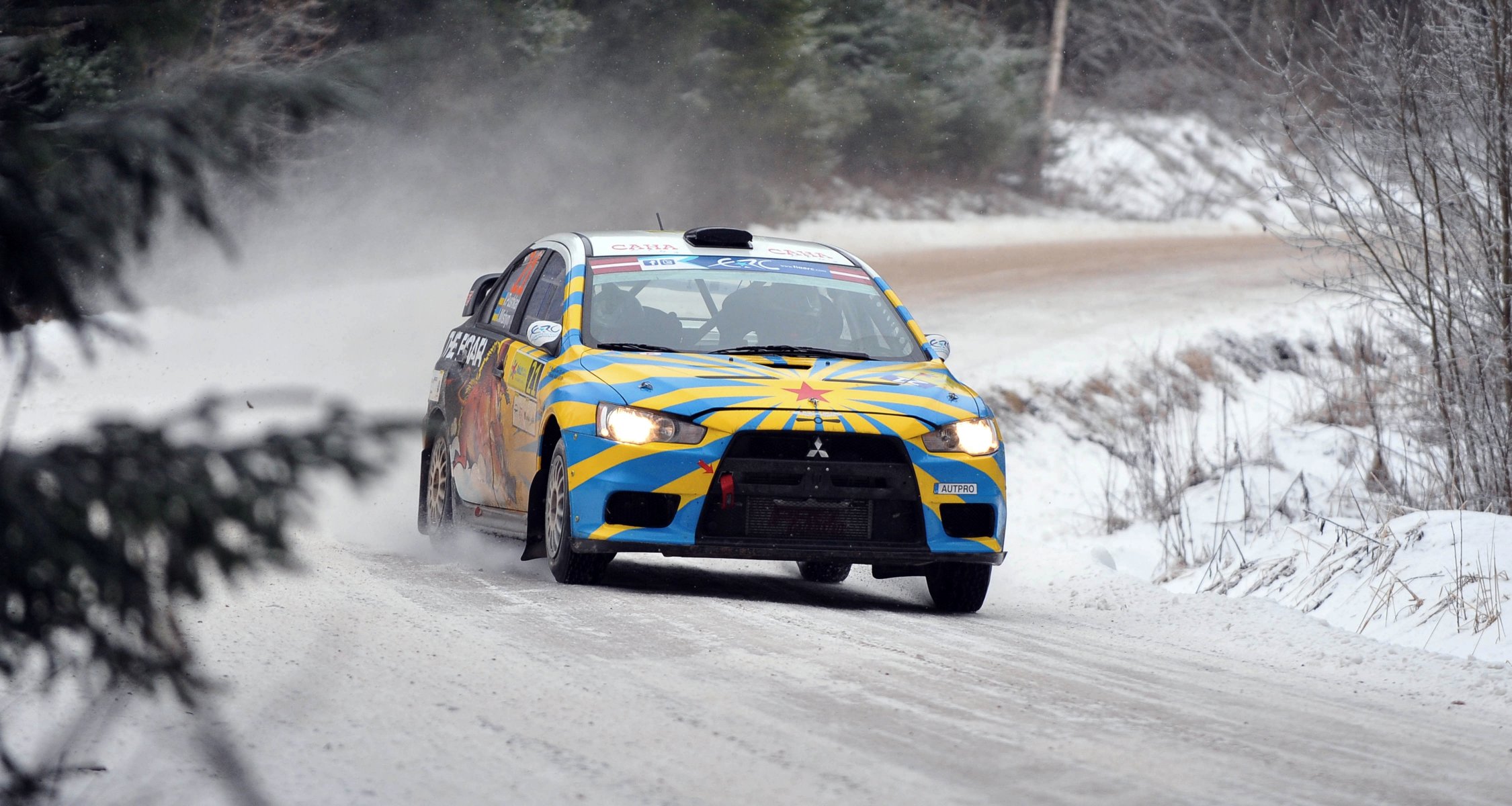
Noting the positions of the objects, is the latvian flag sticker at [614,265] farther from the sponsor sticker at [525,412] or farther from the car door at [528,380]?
the sponsor sticker at [525,412]

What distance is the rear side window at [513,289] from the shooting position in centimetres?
962

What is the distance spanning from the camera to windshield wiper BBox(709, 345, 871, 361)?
8.32m

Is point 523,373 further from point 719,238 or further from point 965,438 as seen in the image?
point 965,438

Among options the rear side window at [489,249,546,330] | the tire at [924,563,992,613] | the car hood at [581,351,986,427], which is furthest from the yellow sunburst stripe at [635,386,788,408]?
the rear side window at [489,249,546,330]

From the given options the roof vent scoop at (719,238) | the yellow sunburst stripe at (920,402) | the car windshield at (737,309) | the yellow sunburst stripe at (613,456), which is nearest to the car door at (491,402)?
the car windshield at (737,309)

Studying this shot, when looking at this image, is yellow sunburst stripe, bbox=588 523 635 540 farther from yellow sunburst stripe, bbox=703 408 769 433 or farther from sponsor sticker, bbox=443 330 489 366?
sponsor sticker, bbox=443 330 489 366

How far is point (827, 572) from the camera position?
927 centimetres

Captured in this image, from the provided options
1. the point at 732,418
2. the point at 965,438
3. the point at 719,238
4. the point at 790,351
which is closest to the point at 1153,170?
the point at 719,238

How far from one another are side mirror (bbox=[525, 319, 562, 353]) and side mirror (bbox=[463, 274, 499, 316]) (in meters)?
2.50

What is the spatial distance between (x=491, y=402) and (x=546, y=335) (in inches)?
41.6

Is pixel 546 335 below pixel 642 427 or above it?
above

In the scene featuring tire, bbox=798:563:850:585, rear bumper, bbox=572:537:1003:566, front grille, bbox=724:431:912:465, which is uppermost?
front grille, bbox=724:431:912:465

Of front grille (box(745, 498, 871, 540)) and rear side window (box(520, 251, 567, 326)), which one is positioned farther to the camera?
rear side window (box(520, 251, 567, 326))

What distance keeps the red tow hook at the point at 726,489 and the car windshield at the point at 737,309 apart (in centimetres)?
101
